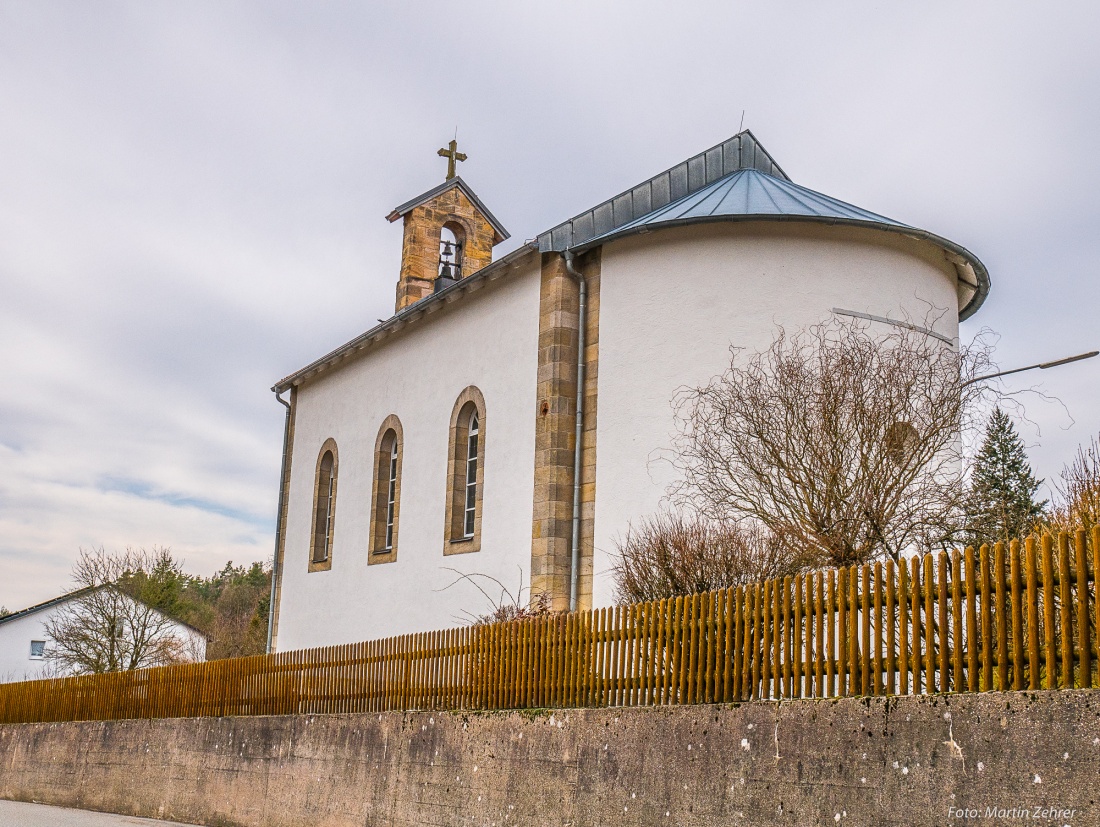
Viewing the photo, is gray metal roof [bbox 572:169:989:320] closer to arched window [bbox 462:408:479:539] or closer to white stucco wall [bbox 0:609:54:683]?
arched window [bbox 462:408:479:539]

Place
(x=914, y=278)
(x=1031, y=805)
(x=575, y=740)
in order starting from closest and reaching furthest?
(x=1031, y=805) < (x=575, y=740) < (x=914, y=278)

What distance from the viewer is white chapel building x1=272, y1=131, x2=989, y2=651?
15.4m

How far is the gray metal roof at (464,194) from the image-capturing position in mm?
26344

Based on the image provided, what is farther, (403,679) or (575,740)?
(403,679)

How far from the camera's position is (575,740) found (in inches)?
345

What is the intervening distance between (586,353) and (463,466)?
339cm

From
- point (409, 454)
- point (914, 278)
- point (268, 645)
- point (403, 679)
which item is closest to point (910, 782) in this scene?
point (403, 679)

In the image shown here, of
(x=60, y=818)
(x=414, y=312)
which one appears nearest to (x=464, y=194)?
(x=414, y=312)

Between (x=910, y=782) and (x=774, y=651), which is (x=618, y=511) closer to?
(x=774, y=651)

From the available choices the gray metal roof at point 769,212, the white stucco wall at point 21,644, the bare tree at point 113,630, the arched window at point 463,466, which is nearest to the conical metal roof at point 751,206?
the gray metal roof at point 769,212

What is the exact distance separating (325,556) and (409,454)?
4272 mm

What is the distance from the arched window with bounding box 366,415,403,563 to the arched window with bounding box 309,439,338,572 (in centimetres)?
215

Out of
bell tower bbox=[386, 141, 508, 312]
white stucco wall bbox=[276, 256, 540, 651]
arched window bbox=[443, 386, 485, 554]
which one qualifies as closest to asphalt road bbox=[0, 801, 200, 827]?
white stucco wall bbox=[276, 256, 540, 651]

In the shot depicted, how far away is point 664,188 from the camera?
18500 millimetres
